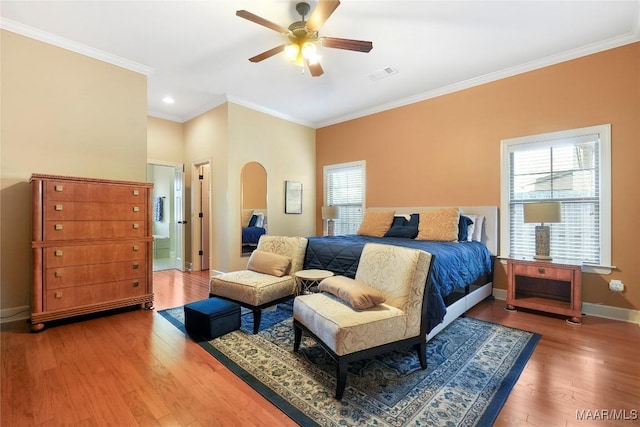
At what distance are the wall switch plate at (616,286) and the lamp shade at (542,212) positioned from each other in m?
0.85

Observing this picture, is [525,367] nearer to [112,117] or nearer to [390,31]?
[390,31]

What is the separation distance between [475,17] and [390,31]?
77cm

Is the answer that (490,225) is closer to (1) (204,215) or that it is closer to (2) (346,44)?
(2) (346,44)

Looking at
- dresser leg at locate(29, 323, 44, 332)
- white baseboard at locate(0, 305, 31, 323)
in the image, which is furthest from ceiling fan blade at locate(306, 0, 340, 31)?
white baseboard at locate(0, 305, 31, 323)

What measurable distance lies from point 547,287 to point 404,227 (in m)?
1.78

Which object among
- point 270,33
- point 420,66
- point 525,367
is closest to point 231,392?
point 525,367

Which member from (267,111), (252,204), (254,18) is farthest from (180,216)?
(254,18)

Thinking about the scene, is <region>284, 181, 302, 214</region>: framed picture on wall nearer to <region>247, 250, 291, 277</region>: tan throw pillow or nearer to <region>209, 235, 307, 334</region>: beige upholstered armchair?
<region>209, 235, 307, 334</region>: beige upholstered armchair

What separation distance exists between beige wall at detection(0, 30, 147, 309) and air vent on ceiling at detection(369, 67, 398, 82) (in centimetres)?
306

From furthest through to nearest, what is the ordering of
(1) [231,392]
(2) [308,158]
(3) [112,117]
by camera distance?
(2) [308,158]
(3) [112,117]
(1) [231,392]

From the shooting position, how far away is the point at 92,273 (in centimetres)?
295

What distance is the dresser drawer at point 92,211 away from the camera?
8.98ft

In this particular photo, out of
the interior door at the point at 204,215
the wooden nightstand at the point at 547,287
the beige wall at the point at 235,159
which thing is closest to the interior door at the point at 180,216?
the beige wall at the point at 235,159

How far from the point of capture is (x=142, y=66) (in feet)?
11.9
